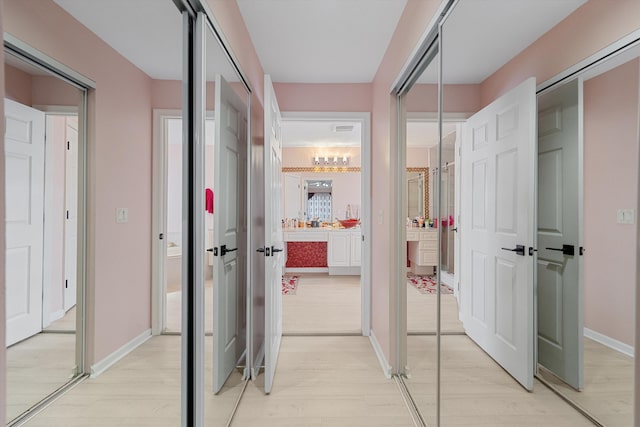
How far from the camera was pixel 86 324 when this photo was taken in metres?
0.67

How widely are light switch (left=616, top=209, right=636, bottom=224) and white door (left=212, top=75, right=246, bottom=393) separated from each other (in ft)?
4.73

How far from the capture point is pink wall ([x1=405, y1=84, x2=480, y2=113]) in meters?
1.28

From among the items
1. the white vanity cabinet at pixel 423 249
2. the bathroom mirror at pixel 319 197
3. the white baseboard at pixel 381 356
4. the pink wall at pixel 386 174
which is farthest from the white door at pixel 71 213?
the bathroom mirror at pixel 319 197

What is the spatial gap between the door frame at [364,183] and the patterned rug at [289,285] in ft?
5.59

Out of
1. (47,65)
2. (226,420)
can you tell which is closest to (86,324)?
(47,65)

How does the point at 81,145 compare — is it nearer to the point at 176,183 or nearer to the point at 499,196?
the point at 176,183

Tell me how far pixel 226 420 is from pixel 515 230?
1735mm

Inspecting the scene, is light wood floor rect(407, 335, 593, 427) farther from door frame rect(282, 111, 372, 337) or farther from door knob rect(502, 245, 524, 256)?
door frame rect(282, 111, 372, 337)

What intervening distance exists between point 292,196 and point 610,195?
232 inches

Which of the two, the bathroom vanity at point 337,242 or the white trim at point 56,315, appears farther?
the bathroom vanity at point 337,242

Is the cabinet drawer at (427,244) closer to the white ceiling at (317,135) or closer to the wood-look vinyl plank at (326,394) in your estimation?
the wood-look vinyl plank at (326,394)

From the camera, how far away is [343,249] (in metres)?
5.87

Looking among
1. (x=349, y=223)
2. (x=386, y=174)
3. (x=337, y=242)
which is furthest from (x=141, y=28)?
(x=349, y=223)

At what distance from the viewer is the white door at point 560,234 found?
61cm
